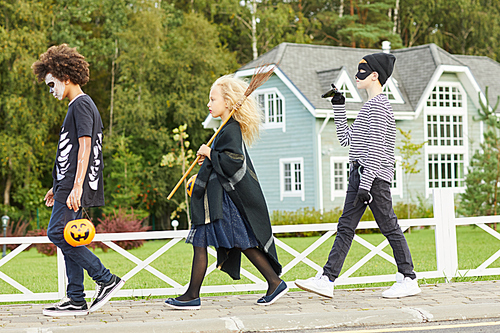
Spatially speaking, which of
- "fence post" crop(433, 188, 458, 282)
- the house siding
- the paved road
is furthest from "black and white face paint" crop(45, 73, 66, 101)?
the house siding

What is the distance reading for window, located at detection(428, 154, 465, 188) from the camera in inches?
1044

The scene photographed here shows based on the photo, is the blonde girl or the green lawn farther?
the green lawn

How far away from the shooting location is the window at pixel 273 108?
2522cm

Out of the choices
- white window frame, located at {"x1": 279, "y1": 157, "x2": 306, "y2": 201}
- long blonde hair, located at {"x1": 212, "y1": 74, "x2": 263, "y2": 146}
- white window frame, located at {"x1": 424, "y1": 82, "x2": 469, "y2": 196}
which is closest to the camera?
long blonde hair, located at {"x1": 212, "y1": 74, "x2": 263, "y2": 146}

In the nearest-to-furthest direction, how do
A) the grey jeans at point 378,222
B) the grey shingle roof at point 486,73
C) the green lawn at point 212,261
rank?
the grey jeans at point 378,222 < the green lawn at point 212,261 < the grey shingle roof at point 486,73

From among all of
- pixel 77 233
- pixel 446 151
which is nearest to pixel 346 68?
→ pixel 446 151

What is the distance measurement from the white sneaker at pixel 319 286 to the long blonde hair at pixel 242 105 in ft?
4.58

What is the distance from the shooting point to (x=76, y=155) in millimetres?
5184

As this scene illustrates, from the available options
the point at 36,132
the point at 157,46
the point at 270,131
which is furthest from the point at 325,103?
the point at 36,132

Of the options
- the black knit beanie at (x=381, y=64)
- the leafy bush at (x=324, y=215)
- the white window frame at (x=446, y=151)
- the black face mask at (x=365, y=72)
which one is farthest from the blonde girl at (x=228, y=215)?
the white window frame at (x=446, y=151)

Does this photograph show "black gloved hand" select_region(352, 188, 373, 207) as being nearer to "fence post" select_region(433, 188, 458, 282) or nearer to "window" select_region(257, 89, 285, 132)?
"fence post" select_region(433, 188, 458, 282)

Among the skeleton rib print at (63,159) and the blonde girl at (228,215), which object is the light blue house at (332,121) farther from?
the skeleton rib print at (63,159)

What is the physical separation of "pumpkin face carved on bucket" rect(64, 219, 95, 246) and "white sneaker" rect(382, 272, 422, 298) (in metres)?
2.76

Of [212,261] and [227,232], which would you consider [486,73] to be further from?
[227,232]
